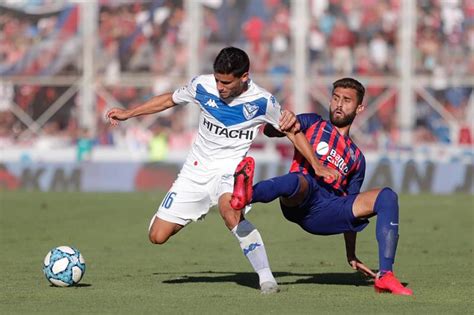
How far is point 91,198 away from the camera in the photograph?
22.8 meters

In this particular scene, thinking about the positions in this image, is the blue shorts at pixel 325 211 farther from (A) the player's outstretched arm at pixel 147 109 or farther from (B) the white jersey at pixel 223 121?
(A) the player's outstretched arm at pixel 147 109

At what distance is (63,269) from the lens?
A: 30.7ft

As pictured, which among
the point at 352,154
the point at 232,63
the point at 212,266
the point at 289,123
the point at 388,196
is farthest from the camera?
the point at 212,266

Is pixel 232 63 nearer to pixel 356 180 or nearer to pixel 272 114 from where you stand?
pixel 272 114

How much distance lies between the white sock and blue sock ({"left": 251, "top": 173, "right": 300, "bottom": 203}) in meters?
0.43

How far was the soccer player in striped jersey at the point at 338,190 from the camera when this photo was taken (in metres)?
8.98

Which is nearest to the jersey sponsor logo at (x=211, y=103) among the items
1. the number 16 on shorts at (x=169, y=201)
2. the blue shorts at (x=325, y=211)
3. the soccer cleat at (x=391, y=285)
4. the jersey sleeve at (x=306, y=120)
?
the jersey sleeve at (x=306, y=120)

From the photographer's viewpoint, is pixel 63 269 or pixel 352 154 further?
pixel 352 154

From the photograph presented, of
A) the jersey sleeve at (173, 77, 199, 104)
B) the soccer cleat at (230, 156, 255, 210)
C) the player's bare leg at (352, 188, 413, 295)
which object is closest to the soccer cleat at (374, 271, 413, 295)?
the player's bare leg at (352, 188, 413, 295)

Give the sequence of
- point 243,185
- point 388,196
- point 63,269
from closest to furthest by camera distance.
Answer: point 243,185, point 388,196, point 63,269

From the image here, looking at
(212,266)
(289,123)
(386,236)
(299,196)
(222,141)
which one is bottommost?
(212,266)

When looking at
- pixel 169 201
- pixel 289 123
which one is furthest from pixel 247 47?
pixel 289 123

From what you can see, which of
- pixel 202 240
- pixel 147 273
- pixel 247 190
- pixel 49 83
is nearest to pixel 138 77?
pixel 49 83

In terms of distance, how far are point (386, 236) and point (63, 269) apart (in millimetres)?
2639
